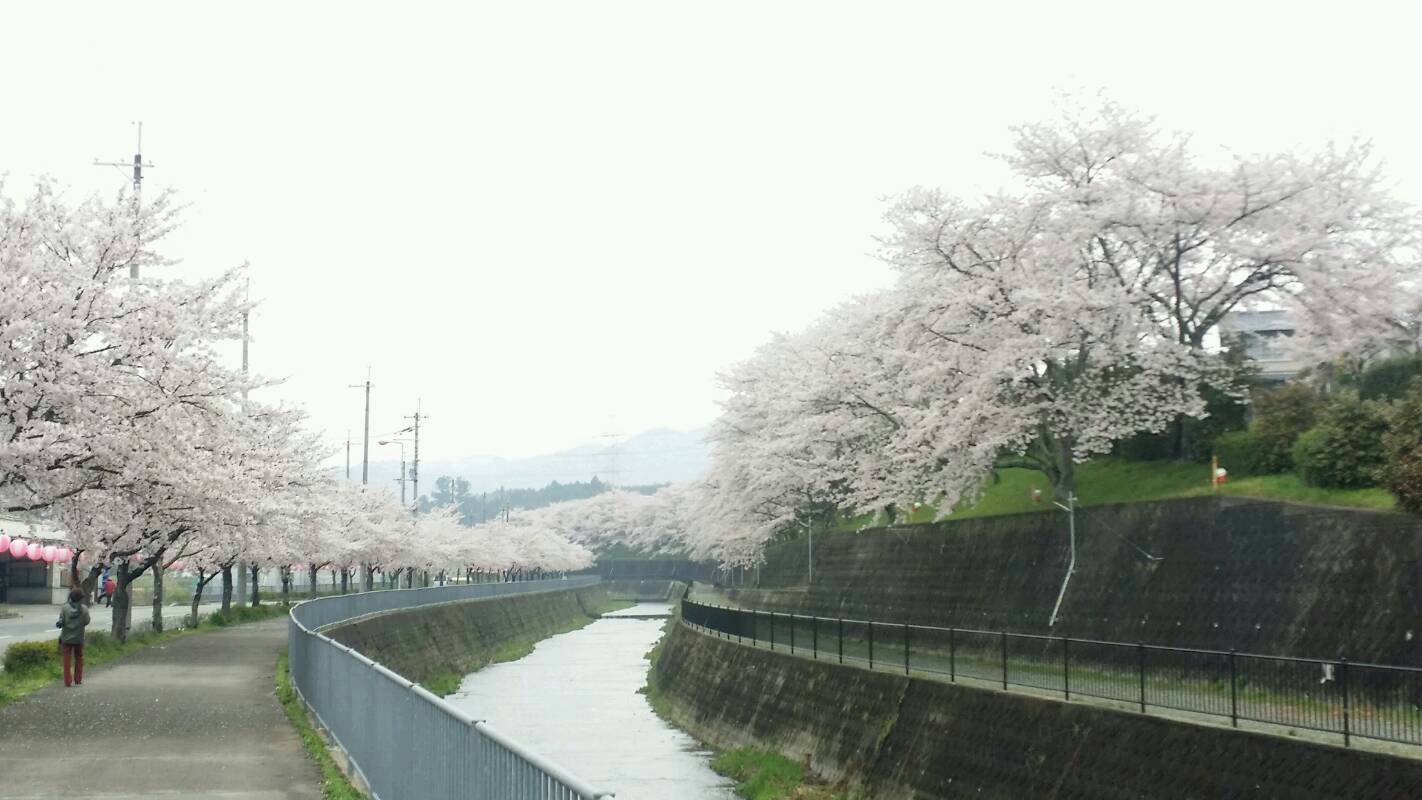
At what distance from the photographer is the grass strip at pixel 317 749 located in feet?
47.2

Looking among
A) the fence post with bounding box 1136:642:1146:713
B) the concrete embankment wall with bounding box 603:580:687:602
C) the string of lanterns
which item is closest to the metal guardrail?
the fence post with bounding box 1136:642:1146:713

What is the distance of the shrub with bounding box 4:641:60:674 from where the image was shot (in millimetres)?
27359

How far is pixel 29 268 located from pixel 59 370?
5.32ft

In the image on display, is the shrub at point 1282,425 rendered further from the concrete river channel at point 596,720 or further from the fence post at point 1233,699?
the concrete river channel at point 596,720

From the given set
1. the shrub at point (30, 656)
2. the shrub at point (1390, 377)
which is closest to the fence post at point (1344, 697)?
the shrub at point (1390, 377)

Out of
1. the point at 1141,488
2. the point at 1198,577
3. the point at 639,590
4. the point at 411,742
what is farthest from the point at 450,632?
the point at 639,590

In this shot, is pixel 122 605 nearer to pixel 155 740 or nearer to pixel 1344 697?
pixel 155 740

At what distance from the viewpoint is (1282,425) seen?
90.6ft

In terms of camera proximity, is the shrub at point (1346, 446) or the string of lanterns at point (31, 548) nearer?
the shrub at point (1346, 446)

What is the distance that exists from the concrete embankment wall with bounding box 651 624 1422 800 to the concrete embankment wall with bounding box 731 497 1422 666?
4.45m

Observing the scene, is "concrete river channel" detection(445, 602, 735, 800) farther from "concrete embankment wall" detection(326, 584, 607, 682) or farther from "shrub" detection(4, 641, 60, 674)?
"shrub" detection(4, 641, 60, 674)

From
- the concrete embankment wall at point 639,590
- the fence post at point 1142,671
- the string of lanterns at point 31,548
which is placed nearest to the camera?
the fence post at point 1142,671

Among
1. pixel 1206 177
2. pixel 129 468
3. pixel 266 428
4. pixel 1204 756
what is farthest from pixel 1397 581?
pixel 266 428

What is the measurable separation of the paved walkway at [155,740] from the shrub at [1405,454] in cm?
1503
